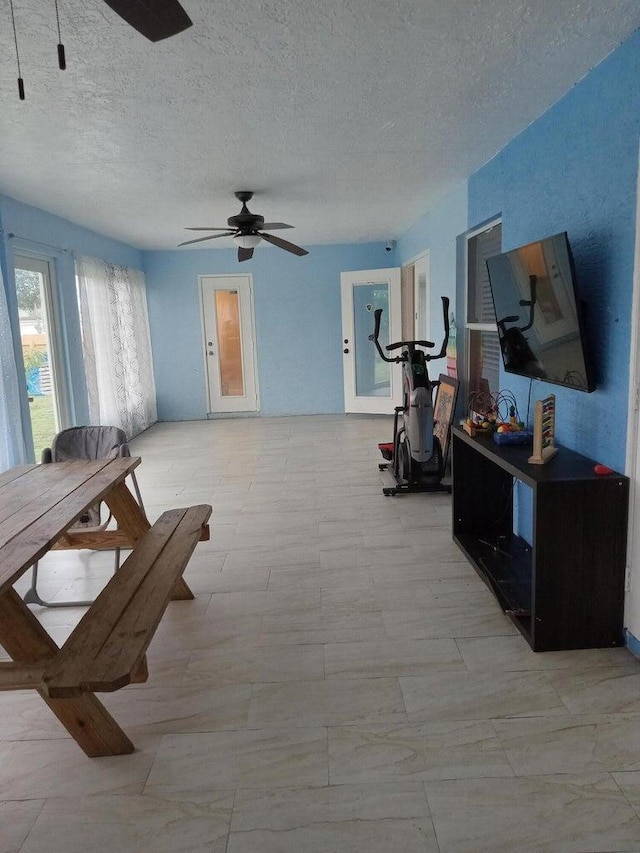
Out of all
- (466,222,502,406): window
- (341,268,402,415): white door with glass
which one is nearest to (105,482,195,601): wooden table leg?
(466,222,502,406): window

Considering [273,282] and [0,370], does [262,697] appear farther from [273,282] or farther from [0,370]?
[273,282]

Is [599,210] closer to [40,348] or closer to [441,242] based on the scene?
[441,242]

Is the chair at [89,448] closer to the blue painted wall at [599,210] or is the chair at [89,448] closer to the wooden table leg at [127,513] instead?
the wooden table leg at [127,513]

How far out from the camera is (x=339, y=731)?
189 centimetres

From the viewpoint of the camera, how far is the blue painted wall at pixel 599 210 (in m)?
2.16

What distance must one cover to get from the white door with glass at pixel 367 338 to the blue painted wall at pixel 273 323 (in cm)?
47

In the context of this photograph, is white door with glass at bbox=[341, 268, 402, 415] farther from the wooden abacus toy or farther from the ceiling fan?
the wooden abacus toy

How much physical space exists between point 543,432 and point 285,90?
1.90 meters

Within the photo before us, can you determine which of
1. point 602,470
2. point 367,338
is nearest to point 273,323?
point 367,338

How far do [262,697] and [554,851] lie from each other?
1.03 m

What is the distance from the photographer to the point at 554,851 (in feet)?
4.71

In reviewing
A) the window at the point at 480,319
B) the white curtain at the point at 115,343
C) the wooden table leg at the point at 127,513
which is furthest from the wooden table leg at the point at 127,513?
the white curtain at the point at 115,343

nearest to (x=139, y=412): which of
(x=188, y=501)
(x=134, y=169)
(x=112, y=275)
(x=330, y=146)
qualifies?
(x=112, y=275)

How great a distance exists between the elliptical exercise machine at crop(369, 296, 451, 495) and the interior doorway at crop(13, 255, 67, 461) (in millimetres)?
2912
